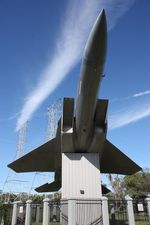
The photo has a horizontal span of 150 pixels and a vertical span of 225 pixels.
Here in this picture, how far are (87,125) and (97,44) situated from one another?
377cm

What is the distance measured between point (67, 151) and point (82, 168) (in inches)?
42.2

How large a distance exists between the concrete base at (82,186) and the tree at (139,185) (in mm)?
31459

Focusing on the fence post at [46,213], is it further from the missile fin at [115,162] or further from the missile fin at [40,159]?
the missile fin at [115,162]

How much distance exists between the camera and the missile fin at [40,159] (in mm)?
13406

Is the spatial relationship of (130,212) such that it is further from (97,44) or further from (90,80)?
(97,44)

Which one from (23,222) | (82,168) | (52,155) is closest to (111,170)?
→ (52,155)

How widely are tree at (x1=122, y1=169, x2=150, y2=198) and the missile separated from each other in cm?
2683

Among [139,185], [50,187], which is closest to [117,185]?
[139,185]

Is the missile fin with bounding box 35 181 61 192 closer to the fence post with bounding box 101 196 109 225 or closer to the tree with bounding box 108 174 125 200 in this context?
the fence post with bounding box 101 196 109 225

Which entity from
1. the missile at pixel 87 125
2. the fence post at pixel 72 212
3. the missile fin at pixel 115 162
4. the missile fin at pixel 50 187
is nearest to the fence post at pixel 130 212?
the fence post at pixel 72 212

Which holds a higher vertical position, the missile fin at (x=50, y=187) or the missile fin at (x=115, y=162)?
the missile fin at (x=115, y=162)

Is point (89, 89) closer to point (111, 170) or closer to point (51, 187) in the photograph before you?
point (111, 170)

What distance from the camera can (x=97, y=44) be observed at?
8.22 meters

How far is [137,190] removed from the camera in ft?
135
